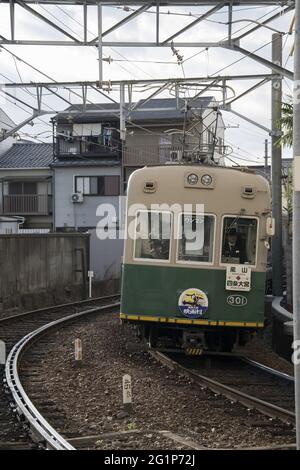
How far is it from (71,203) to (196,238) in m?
26.0

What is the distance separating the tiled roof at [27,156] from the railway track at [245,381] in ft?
91.2

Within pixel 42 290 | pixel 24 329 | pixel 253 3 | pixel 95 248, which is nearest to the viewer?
pixel 253 3

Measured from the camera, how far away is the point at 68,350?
36.7 ft

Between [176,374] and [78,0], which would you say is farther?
[78,0]

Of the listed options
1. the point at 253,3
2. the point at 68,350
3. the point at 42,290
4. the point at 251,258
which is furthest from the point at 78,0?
the point at 42,290

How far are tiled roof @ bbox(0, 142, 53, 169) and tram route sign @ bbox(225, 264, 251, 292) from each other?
92.6 feet

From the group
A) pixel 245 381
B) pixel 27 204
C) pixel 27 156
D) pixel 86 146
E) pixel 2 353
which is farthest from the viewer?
pixel 27 156

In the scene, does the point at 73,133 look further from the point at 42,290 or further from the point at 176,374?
the point at 176,374

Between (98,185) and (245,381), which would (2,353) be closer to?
(245,381)

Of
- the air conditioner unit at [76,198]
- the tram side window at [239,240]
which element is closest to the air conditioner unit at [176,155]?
the tram side window at [239,240]

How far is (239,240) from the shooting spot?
32.2 feet

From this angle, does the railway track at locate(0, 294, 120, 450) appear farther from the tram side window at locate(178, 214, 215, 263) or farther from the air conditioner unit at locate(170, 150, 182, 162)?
the air conditioner unit at locate(170, 150, 182, 162)

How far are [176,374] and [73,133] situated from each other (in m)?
28.8

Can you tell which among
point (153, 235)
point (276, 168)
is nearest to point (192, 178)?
point (153, 235)
